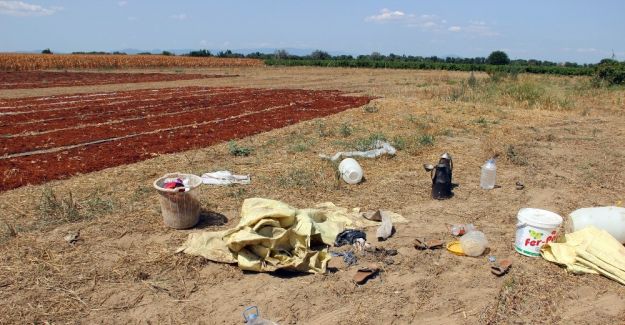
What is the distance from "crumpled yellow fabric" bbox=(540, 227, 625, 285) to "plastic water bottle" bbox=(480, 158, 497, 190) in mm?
1876

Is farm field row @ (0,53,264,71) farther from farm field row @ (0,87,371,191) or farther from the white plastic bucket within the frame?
the white plastic bucket

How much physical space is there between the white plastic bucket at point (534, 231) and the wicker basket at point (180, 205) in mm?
3063

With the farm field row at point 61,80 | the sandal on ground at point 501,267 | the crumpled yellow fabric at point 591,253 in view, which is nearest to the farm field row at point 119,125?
the sandal on ground at point 501,267

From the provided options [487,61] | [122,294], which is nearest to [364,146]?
[122,294]

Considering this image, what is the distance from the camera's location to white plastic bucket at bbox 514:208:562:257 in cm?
394

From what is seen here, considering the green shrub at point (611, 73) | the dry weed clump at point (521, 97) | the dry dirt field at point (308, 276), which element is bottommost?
the dry dirt field at point (308, 276)

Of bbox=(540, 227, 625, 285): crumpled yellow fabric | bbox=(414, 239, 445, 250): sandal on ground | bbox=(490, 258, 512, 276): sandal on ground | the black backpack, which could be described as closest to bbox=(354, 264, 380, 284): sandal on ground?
bbox=(414, 239, 445, 250): sandal on ground

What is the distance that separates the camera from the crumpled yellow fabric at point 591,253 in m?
3.65

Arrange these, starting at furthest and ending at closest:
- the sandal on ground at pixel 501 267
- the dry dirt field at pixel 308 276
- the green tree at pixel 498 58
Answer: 1. the green tree at pixel 498 58
2. the sandal on ground at pixel 501 267
3. the dry dirt field at pixel 308 276

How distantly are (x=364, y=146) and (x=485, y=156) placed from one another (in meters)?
2.07

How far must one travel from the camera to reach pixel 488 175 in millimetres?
5906

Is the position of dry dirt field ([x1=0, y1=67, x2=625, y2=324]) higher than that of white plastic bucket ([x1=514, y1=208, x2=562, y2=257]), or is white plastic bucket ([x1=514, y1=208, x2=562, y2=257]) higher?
white plastic bucket ([x1=514, y1=208, x2=562, y2=257])

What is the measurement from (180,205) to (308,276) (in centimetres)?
151

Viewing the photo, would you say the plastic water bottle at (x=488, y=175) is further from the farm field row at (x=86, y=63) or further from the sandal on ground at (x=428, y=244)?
the farm field row at (x=86, y=63)
